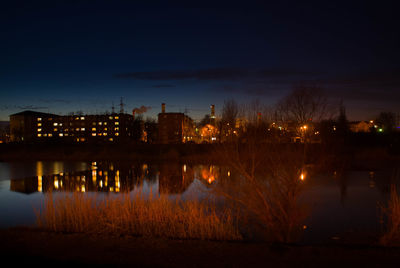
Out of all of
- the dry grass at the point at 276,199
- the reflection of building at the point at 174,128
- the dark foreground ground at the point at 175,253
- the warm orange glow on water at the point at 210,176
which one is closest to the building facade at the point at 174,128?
the reflection of building at the point at 174,128

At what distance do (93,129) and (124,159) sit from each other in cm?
9526

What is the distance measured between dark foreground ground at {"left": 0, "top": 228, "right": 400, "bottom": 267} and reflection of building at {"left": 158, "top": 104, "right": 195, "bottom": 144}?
252 ft

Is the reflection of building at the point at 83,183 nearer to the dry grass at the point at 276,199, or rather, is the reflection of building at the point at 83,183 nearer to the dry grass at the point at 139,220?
the dry grass at the point at 139,220

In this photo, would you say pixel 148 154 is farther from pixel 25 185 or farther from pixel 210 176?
pixel 210 176

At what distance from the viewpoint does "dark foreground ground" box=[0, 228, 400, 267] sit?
6809 mm

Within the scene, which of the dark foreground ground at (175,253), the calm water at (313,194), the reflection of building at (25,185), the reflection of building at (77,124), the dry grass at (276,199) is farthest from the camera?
the reflection of building at (77,124)

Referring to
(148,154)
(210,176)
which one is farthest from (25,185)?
(148,154)

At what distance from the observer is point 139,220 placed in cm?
978

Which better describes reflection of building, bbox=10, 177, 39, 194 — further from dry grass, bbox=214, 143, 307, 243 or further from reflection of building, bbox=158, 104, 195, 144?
reflection of building, bbox=158, 104, 195, 144

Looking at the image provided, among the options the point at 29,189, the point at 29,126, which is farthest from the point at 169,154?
the point at 29,126

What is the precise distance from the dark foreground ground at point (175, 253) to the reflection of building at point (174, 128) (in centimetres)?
7683

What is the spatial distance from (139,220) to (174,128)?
83698 millimetres

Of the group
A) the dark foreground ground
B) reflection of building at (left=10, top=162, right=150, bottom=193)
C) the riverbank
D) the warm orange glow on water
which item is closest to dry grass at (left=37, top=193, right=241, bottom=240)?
the dark foreground ground

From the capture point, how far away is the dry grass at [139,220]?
8.91 metres
